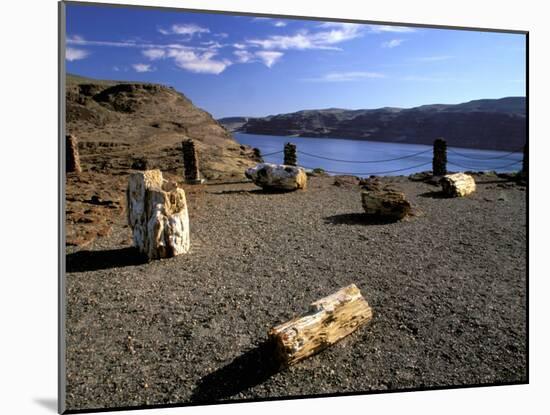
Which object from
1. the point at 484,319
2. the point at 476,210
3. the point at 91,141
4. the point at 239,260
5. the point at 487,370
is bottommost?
the point at 487,370

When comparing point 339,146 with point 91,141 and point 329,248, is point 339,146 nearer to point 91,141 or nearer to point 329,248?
point 329,248

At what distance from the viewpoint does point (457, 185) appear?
8477 mm

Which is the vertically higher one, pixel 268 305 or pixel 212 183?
pixel 212 183

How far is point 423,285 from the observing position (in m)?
4.73

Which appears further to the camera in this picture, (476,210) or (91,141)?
(91,141)

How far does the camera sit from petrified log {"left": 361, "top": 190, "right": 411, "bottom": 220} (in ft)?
22.7

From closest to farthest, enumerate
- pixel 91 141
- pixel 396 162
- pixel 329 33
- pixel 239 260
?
1. pixel 329 33
2. pixel 239 260
3. pixel 396 162
4. pixel 91 141

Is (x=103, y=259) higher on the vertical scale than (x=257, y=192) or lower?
lower

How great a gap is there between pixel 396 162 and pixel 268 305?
100 inches

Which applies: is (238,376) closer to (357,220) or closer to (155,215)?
(155,215)

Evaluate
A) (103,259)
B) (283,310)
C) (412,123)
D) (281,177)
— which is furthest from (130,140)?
(283,310)

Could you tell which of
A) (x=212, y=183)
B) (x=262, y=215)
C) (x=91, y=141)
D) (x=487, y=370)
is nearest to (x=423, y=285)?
(x=487, y=370)

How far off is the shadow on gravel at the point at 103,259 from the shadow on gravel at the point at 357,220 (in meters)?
2.93

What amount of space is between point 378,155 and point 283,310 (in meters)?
2.35
